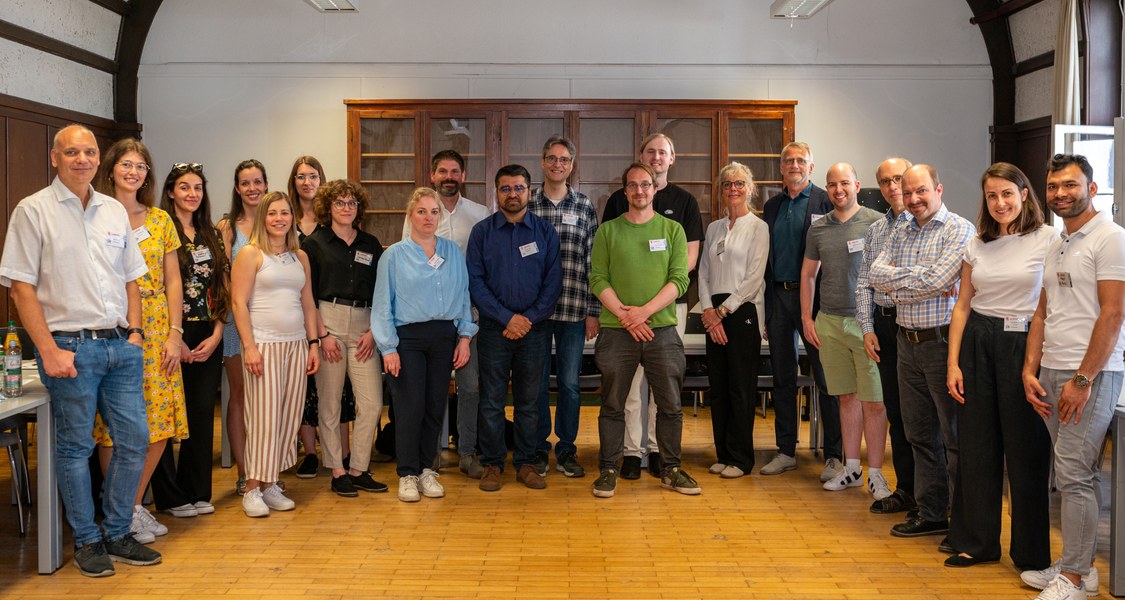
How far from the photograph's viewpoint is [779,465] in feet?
16.1

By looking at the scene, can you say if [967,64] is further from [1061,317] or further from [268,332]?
[268,332]

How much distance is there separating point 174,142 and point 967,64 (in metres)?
7.13

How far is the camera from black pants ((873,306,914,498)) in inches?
156

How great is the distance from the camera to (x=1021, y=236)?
3174mm

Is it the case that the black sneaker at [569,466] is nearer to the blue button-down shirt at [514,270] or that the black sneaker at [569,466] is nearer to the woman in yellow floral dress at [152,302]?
the blue button-down shirt at [514,270]

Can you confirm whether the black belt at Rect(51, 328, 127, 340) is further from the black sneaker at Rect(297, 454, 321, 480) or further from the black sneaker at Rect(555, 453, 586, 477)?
the black sneaker at Rect(555, 453, 586, 477)

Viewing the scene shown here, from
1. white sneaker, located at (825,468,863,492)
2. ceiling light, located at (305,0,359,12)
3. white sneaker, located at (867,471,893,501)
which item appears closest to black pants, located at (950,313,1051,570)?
white sneaker, located at (867,471,893,501)

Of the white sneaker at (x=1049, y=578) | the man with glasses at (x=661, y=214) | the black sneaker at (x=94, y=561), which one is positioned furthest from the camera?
the man with glasses at (x=661, y=214)

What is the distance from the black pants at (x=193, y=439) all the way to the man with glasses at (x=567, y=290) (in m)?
1.61

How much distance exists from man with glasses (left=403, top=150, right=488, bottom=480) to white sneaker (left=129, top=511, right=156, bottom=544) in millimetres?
1610

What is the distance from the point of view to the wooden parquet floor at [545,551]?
3.16 m

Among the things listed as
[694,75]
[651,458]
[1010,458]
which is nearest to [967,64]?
[694,75]

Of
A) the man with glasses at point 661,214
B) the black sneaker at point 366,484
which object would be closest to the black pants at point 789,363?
the man with glasses at point 661,214

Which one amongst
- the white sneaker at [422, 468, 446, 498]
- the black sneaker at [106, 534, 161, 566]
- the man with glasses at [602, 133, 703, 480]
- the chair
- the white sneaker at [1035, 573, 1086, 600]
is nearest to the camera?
the white sneaker at [1035, 573, 1086, 600]
